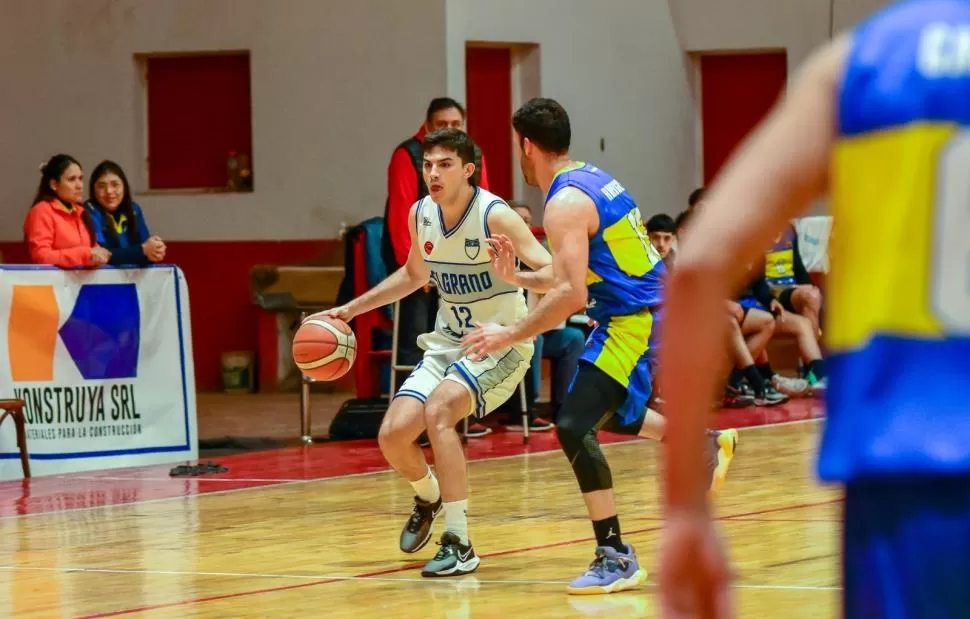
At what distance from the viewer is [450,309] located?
6.47 m

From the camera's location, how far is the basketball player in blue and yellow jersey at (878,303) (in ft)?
5.62

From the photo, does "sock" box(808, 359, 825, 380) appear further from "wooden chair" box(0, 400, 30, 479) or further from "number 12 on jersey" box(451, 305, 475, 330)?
"number 12 on jersey" box(451, 305, 475, 330)

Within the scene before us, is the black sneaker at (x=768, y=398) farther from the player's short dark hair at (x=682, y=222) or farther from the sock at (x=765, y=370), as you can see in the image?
the player's short dark hair at (x=682, y=222)

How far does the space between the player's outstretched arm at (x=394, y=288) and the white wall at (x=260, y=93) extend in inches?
333

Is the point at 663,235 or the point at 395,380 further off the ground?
the point at 663,235

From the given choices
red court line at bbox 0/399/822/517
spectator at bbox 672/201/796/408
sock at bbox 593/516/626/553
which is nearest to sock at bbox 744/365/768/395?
spectator at bbox 672/201/796/408

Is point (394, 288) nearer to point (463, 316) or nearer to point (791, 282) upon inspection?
point (463, 316)

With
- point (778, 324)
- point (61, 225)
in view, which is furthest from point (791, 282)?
point (61, 225)

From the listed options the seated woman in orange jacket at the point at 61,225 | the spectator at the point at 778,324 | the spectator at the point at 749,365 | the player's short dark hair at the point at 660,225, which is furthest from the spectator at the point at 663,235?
the seated woman in orange jacket at the point at 61,225

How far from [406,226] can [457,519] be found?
4.39 m

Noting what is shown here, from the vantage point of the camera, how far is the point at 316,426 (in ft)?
41.2

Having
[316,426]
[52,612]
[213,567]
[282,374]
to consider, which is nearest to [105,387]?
[316,426]

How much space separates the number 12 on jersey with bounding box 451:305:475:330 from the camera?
21.0ft

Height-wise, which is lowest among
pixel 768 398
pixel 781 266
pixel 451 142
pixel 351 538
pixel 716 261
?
pixel 768 398
